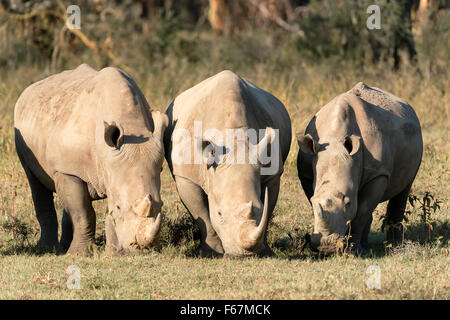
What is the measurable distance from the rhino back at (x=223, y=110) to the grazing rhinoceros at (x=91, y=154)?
0.35m

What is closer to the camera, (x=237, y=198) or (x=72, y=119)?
(x=237, y=198)

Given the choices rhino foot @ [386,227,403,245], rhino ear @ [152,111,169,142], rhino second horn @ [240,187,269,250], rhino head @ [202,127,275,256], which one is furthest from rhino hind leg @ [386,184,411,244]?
rhino ear @ [152,111,169,142]

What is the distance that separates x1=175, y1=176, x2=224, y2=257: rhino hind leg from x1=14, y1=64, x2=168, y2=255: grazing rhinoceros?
1.59ft

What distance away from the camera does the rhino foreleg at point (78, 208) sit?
902cm

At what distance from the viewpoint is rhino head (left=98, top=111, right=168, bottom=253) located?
26.3 feet

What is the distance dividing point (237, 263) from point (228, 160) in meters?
0.94

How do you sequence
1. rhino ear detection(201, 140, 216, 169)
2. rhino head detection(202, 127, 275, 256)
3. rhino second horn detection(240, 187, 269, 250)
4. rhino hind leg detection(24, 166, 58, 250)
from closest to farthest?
rhino second horn detection(240, 187, 269, 250) → rhino head detection(202, 127, 275, 256) → rhino ear detection(201, 140, 216, 169) → rhino hind leg detection(24, 166, 58, 250)

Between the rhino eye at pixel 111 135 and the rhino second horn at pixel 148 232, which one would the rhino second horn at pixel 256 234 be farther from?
the rhino eye at pixel 111 135

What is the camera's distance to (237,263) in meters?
8.05

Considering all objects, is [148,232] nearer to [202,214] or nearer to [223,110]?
[202,214]

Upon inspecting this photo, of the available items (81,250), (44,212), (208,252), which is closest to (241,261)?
(208,252)

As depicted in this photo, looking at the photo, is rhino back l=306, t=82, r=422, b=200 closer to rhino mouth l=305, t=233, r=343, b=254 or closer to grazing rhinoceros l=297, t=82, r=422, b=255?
grazing rhinoceros l=297, t=82, r=422, b=255

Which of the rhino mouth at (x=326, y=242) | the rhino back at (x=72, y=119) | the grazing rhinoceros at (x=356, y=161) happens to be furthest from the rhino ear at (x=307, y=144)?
the rhino back at (x=72, y=119)

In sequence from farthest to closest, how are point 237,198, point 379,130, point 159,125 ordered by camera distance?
1. point 379,130
2. point 159,125
3. point 237,198
